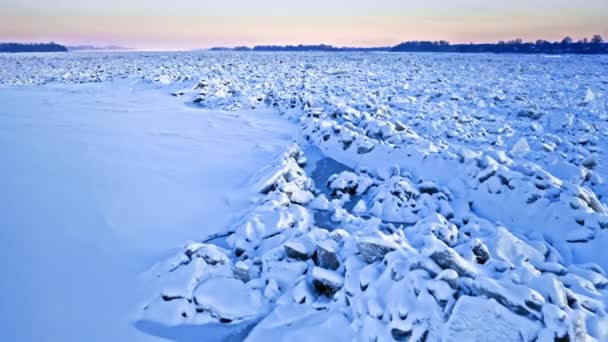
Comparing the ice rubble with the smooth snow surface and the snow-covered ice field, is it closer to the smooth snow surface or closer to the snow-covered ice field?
the snow-covered ice field

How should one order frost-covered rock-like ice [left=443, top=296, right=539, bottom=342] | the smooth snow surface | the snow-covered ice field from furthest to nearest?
the smooth snow surface, the snow-covered ice field, frost-covered rock-like ice [left=443, top=296, right=539, bottom=342]

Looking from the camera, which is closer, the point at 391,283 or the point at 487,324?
the point at 487,324

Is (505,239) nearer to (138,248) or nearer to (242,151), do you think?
(138,248)

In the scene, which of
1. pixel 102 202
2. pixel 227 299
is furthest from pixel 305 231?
pixel 102 202

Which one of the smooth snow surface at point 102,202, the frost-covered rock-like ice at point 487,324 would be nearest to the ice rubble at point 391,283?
the frost-covered rock-like ice at point 487,324

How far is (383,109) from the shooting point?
10117mm

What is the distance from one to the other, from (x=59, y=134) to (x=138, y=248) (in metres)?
5.00

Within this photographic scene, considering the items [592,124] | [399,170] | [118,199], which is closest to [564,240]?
[399,170]

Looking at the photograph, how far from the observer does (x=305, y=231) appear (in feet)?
14.0

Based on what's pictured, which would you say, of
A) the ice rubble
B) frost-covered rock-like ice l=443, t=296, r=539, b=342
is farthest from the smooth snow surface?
frost-covered rock-like ice l=443, t=296, r=539, b=342

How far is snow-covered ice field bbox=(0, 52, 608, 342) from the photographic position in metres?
2.88

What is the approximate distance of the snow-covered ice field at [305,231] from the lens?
2883mm

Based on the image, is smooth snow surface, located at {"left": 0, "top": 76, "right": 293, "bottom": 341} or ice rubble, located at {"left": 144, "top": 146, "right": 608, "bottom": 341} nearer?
ice rubble, located at {"left": 144, "top": 146, "right": 608, "bottom": 341}

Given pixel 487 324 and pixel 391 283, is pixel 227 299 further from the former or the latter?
pixel 487 324
